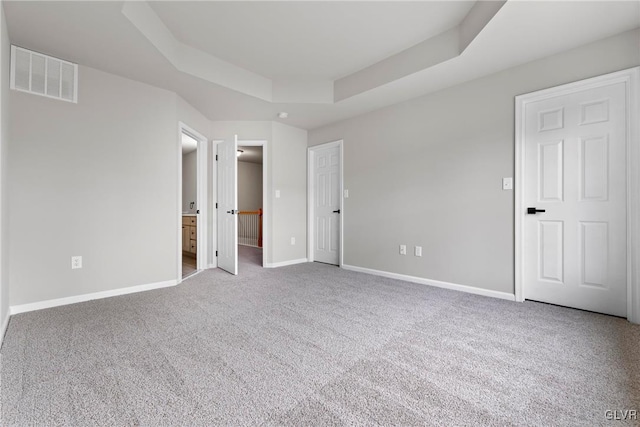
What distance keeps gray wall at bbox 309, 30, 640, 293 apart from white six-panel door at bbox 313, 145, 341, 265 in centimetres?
40

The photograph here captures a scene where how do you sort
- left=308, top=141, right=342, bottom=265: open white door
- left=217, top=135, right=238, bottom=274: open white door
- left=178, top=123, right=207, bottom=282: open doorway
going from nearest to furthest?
left=178, top=123, right=207, bottom=282: open doorway < left=217, top=135, right=238, bottom=274: open white door < left=308, top=141, right=342, bottom=265: open white door

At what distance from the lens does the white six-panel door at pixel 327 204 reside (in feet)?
15.4

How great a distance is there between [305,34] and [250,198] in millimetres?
6784

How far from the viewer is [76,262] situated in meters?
2.77

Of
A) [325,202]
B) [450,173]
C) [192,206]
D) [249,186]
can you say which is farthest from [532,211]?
[249,186]

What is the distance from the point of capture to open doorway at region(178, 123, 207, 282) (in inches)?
148

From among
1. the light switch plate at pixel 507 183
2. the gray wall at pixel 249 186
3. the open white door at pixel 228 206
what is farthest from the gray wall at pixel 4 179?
the gray wall at pixel 249 186

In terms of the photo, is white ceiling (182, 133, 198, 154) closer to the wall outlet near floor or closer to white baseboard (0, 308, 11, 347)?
the wall outlet near floor

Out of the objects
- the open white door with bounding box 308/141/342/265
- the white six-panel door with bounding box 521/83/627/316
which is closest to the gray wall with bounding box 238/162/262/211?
the open white door with bounding box 308/141/342/265

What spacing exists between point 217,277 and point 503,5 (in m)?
4.08

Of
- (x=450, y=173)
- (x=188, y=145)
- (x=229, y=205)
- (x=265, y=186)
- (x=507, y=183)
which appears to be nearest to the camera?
(x=507, y=183)

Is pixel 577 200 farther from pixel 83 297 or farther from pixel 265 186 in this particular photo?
pixel 83 297

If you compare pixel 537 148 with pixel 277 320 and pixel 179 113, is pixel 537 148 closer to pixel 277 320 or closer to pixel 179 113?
pixel 277 320

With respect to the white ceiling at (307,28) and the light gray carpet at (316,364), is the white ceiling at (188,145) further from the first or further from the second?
the light gray carpet at (316,364)
